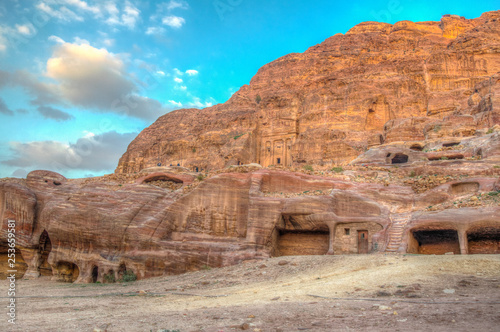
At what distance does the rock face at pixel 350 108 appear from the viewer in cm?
5447

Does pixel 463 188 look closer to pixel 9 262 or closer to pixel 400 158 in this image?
pixel 400 158

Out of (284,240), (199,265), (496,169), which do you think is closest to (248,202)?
(284,240)

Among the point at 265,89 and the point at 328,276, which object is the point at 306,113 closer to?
the point at 265,89

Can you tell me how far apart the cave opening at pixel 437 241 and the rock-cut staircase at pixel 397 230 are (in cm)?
67

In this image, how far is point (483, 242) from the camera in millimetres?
18328

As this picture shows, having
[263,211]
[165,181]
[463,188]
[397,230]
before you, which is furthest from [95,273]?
[463,188]

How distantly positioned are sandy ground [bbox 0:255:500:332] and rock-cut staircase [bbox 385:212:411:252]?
242cm

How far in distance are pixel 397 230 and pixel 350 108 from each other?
49.4 m

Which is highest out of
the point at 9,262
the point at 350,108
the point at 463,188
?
the point at 350,108

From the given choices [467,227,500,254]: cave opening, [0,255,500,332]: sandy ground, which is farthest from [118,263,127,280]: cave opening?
[467,227,500,254]: cave opening

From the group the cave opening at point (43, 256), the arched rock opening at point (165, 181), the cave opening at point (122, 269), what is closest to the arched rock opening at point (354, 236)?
the cave opening at point (122, 269)

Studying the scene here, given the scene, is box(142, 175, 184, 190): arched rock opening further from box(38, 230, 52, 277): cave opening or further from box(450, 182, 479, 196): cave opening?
box(450, 182, 479, 196): cave opening

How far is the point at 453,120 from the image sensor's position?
46.0 meters

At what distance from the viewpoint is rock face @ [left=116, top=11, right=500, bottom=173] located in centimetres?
5447
